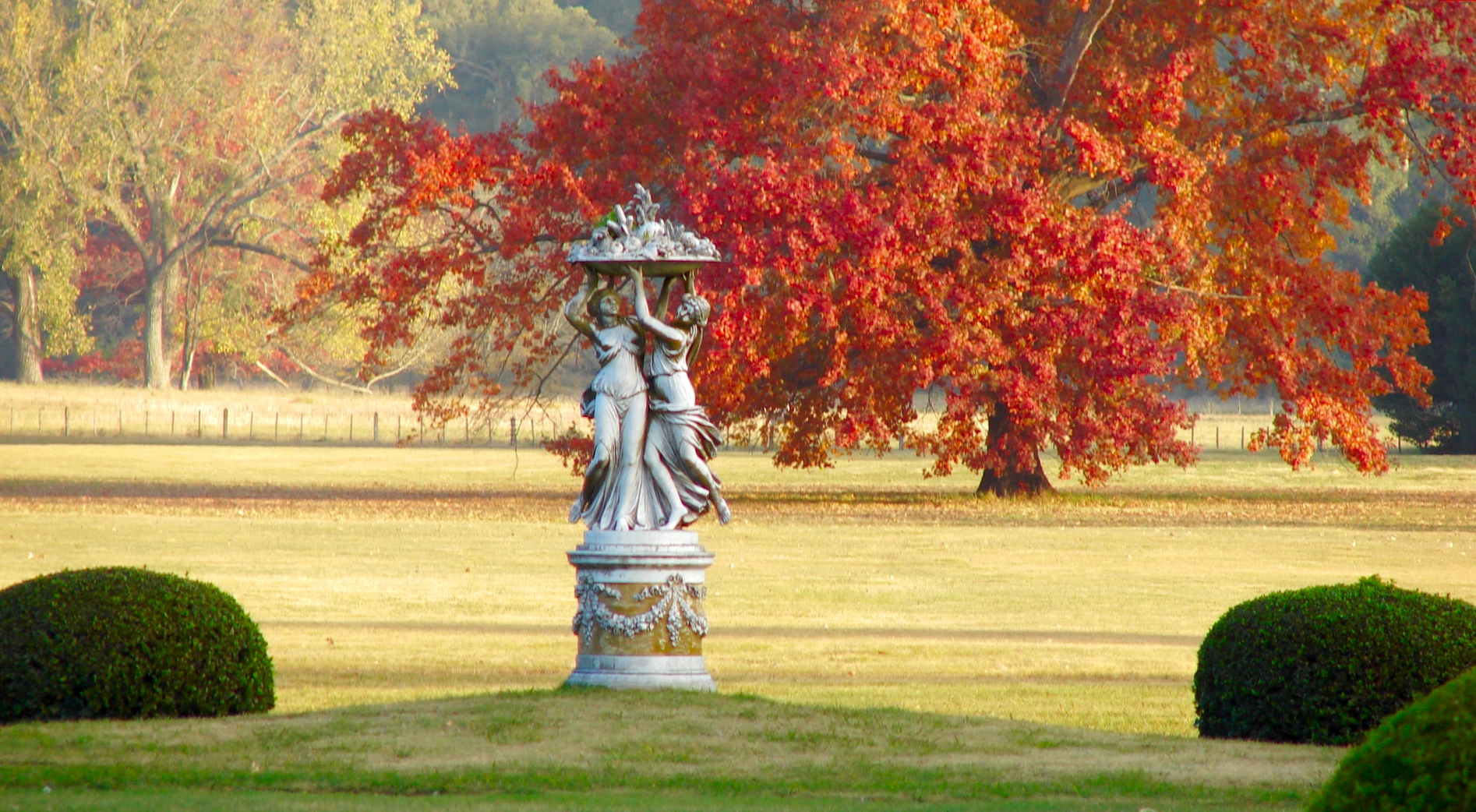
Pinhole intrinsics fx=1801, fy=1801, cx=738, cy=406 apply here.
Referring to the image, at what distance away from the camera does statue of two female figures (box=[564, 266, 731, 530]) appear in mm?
11094

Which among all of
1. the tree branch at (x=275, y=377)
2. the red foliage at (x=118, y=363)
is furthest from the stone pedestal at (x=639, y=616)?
the red foliage at (x=118, y=363)

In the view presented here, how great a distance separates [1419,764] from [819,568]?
1682 cm

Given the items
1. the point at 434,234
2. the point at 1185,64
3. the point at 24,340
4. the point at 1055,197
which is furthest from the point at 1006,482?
the point at 24,340

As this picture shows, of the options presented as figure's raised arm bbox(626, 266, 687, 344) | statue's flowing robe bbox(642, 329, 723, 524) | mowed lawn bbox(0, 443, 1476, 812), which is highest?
figure's raised arm bbox(626, 266, 687, 344)

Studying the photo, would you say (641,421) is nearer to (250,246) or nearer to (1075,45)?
(1075,45)

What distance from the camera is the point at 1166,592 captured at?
63.6 feet

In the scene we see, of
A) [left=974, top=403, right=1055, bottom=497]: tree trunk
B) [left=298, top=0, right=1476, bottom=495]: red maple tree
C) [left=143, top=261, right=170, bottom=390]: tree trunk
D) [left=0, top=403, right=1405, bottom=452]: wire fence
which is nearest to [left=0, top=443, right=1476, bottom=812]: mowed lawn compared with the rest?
[left=974, top=403, right=1055, bottom=497]: tree trunk

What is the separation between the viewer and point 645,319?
1117 cm

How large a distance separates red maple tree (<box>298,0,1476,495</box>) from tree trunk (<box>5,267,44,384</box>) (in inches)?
1211

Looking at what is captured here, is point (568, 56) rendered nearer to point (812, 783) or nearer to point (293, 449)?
point (293, 449)

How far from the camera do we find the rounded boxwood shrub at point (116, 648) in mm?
9805

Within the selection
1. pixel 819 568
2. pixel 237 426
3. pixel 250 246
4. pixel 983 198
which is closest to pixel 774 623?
pixel 819 568

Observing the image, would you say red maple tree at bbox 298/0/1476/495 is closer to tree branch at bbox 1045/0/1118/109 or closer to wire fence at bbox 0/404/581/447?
tree branch at bbox 1045/0/1118/109

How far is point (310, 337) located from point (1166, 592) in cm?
4919
